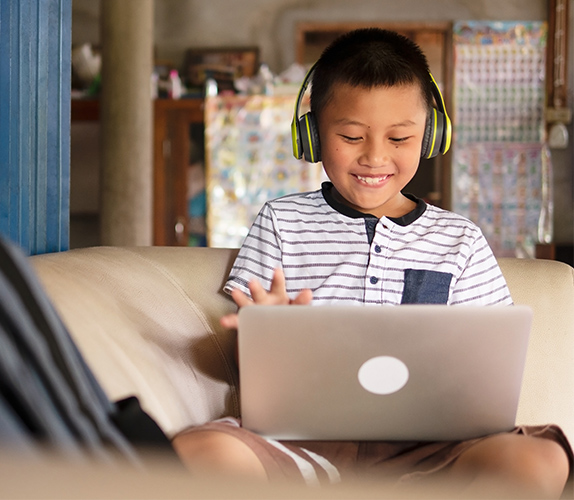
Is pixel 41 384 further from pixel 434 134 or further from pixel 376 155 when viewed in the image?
pixel 434 134

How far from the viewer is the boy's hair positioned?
59.0 inches

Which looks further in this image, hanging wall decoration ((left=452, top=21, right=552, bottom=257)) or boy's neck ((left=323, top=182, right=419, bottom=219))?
hanging wall decoration ((left=452, top=21, right=552, bottom=257))

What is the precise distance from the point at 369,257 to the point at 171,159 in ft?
13.3

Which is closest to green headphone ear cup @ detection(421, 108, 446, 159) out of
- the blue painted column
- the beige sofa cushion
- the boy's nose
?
the boy's nose

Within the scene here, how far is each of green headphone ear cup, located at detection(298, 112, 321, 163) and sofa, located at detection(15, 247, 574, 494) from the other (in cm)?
27

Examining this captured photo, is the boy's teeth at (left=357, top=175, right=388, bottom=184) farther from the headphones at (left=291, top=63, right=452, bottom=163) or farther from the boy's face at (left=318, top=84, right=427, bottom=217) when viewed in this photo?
the headphones at (left=291, top=63, right=452, bottom=163)

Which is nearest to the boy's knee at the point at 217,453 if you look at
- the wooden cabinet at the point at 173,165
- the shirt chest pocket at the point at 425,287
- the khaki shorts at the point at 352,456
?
the khaki shorts at the point at 352,456

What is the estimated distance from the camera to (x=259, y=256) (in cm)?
151

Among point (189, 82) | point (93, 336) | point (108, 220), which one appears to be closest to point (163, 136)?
point (189, 82)

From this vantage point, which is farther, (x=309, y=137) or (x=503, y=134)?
(x=503, y=134)

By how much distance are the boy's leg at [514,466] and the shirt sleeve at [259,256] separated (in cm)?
57

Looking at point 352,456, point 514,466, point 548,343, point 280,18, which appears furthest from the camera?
point 280,18

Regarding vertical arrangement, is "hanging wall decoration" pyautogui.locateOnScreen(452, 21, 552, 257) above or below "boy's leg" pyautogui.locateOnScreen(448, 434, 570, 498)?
above

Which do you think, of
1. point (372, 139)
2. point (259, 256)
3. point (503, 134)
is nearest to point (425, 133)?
point (372, 139)
